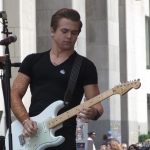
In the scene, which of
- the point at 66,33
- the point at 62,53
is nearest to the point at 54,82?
the point at 62,53

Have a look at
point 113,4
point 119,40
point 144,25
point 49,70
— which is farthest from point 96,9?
point 49,70

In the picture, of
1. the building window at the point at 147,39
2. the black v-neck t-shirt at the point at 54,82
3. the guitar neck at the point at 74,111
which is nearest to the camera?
the guitar neck at the point at 74,111

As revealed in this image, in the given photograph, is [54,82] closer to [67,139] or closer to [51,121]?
[51,121]

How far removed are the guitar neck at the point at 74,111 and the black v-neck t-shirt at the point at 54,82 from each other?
0.40 ft

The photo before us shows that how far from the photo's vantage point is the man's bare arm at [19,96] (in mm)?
7406

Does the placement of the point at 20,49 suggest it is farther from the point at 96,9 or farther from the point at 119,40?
the point at 119,40

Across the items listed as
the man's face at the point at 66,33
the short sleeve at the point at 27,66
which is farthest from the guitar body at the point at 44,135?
the man's face at the point at 66,33

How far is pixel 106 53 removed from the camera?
27375mm

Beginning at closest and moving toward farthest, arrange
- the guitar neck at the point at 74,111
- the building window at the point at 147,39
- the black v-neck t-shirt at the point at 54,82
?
the guitar neck at the point at 74,111, the black v-neck t-shirt at the point at 54,82, the building window at the point at 147,39

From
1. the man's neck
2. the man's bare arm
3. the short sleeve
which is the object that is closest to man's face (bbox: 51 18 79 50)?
the man's neck

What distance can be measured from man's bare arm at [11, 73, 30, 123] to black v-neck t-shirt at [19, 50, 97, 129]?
10 cm

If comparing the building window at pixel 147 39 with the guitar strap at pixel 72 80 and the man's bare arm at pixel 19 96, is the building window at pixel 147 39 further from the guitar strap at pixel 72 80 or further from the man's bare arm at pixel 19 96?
the guitar strap at pixel 72 80

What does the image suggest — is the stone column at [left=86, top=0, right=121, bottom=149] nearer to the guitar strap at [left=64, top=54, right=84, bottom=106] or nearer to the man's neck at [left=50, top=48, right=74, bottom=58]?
the man's neck at [left=50, top=48, right=74, bottom=58]

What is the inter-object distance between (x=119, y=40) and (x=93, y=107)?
23.2 meters
